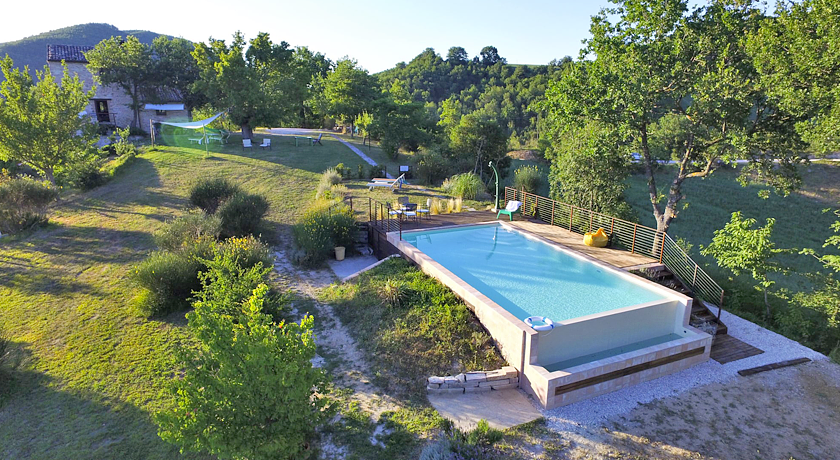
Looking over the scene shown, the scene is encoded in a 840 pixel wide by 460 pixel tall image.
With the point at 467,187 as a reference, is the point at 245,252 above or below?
below

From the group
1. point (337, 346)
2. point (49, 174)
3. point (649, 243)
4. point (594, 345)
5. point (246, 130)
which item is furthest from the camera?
point (246, 130)

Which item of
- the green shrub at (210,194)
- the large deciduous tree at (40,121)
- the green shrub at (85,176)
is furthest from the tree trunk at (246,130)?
the green shrub at (210,194)

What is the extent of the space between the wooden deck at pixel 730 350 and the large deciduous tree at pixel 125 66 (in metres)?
38.9

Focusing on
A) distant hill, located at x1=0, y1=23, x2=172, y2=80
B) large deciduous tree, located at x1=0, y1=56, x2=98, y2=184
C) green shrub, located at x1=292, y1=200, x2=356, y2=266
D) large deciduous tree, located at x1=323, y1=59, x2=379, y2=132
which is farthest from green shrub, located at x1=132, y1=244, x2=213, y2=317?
distant hill, located at x1=0, y1=23, x2=172, y2=80

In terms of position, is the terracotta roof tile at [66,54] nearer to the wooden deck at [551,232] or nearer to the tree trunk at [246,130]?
the tree trunk at [246,130]

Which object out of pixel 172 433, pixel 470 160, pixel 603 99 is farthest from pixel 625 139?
pixel 172 433

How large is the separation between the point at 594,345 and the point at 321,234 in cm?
784

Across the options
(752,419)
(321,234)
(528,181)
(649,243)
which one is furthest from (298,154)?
(752,419)

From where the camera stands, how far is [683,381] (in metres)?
7.61

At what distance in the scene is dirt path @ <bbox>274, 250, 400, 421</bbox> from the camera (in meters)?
6.72

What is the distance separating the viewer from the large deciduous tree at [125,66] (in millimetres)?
31859

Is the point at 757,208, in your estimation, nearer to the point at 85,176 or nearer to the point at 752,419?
the point at 752,419

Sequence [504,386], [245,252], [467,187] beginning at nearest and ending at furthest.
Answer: [504,386] → [245,252] → [467,187]

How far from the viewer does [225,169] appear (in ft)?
75.6
